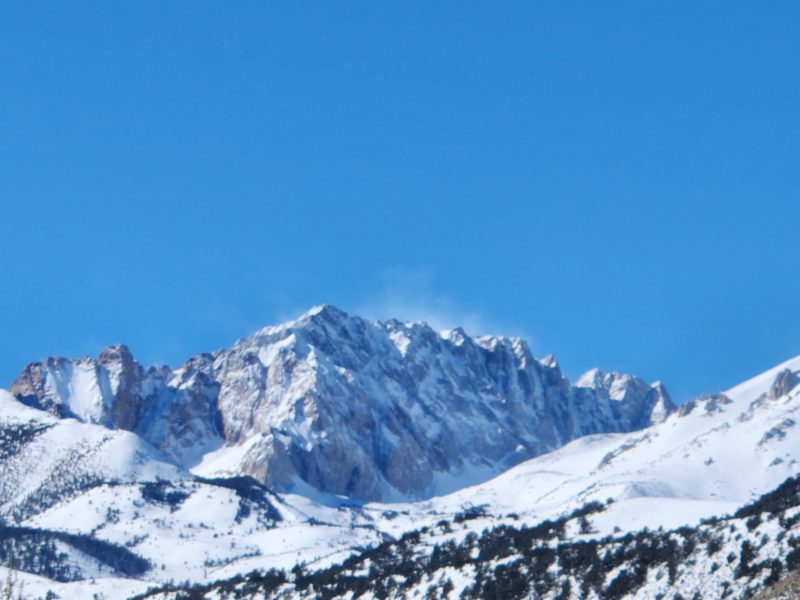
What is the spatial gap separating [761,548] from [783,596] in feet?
179

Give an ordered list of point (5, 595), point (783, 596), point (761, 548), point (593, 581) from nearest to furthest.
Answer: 1. point (5, 595)
2. point (783, 596)
3. point (761, 548)
4. point (593, 581)

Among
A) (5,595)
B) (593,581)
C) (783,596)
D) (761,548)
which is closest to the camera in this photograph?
(5,595)

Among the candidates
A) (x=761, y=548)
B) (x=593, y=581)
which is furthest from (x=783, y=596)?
(x=593, y=581)

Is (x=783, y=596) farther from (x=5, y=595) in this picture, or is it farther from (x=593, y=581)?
(x=593, y=581)

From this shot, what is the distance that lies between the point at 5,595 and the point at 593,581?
109 metres

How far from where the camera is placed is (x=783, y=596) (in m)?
127

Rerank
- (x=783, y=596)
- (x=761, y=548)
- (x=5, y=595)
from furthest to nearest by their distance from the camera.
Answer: (x=761, y=548) → (x=783, y=596) → (x=5, y=595)

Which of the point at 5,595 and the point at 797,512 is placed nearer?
the point at 5,595

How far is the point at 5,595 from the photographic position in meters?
101

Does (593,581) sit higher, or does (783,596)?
(593,581)

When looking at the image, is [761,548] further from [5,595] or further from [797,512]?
[5,595]

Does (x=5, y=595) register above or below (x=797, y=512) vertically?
below

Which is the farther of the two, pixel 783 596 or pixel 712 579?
pixel 712 579

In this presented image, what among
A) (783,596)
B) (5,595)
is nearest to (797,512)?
(783,596)
